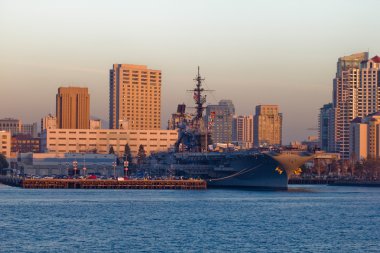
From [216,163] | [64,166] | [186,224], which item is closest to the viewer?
[186,224]

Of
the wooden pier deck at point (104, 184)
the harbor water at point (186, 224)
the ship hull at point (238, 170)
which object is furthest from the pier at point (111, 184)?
the harbor water at point (186, 224)

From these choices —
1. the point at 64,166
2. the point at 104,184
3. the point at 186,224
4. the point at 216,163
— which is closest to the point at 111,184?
the point at 104,184

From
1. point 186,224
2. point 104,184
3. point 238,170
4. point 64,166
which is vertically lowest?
point 186,224

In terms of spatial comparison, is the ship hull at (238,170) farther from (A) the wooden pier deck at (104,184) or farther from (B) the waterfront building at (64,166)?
(B) the waterfront building at (64,166)

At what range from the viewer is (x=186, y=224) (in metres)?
73.4

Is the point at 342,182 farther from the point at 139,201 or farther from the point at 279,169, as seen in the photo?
the point at 139,201

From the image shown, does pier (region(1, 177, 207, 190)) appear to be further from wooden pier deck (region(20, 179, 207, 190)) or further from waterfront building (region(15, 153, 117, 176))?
waterfront building (region(15, 153, 117, 176))

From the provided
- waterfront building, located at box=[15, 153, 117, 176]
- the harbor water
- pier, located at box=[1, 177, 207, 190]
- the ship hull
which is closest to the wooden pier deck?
pier, located at box=[1, 177, 207, 190]

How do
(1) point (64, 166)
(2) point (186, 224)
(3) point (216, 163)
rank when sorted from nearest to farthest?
(2) point (186, 224) < (3) point (216, 163) < (1) point (64, 166)

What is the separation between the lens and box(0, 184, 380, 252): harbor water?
59844 millimetres

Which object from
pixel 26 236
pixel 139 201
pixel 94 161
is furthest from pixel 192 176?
pixel 26 236

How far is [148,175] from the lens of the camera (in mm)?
159000

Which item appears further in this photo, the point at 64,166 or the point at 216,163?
the point at 64,166

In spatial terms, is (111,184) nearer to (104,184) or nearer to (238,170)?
(104,184)
